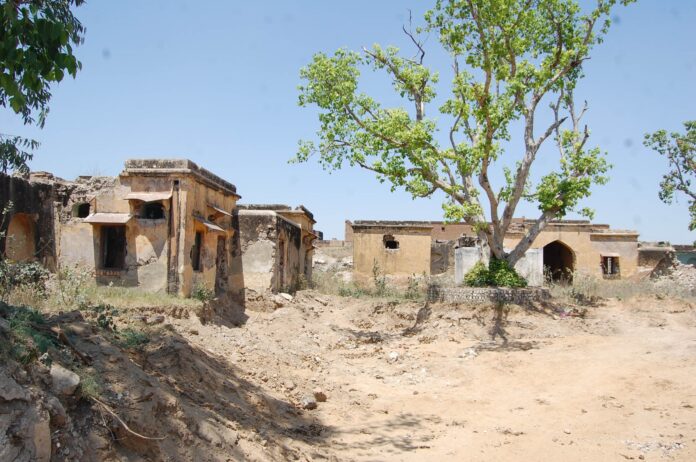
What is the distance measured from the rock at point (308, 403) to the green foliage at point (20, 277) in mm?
4273

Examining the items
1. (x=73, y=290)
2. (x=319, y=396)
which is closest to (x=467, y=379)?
(x=319, y=396)

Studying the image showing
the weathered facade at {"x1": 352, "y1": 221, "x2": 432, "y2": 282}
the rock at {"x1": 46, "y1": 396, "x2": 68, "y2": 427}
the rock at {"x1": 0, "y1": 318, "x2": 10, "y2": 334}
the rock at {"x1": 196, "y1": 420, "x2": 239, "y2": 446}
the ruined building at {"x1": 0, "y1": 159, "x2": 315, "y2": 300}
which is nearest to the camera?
the rock at {"x1": 46, "y1": 396, "x2": 68, "y2": 427}

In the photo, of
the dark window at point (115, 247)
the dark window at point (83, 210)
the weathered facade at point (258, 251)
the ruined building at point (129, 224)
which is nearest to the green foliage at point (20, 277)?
the ruined building at point (129, 224)

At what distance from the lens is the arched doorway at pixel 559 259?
85.1 feet

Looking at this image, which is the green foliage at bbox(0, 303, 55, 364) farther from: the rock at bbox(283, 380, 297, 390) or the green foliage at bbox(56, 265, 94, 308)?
the rock at bbox(283, 380, 297, 390)

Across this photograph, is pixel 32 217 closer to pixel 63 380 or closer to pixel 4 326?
pixel 4 326

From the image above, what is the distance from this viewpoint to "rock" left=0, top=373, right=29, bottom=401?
12.4 ft

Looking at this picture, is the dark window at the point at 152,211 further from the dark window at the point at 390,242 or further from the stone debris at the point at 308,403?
the dark window at the point at 390,242

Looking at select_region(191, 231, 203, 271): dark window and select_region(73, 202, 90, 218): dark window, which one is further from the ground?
select_region(73, 202, 90, 218): dark window

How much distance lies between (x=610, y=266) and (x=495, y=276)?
13656mm

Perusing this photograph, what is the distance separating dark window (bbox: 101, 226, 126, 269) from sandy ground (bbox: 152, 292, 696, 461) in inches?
121

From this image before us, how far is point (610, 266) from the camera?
26469 mm

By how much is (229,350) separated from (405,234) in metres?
14.8

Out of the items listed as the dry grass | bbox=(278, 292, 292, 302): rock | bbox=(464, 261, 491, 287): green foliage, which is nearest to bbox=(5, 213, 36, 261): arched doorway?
bbox=(278, 292, 292, 302): rock
